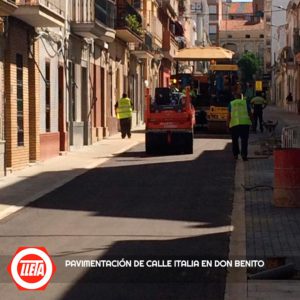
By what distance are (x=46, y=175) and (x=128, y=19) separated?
18962mm

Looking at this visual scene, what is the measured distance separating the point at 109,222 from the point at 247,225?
6.43ft

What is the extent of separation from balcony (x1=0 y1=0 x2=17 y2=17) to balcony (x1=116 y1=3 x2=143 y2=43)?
17.1 m

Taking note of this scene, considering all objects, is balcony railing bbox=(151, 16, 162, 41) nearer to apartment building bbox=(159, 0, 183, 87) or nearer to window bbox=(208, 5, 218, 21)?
apartment building bbox=(159, 0, 183, 87)

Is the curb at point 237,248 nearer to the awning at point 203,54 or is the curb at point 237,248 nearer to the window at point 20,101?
the window at point 20,101

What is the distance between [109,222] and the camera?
37.8 feet

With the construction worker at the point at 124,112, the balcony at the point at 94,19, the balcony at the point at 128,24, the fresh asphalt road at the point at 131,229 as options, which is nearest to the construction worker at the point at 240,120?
the fresh asphalt road at the point at 131,229

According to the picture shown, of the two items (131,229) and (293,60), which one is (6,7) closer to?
(131,229)

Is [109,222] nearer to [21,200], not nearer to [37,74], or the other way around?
[21,200]

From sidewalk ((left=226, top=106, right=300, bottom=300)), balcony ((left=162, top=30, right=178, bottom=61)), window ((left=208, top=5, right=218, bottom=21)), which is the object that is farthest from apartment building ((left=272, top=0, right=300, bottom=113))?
window ((left=208, top=5, right=218, bottom=21))

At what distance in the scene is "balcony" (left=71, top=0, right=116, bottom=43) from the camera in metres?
25.6

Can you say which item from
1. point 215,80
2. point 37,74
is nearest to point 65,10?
point 37,74

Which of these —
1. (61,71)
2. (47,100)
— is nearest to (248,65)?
(61,71)

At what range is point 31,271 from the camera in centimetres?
742

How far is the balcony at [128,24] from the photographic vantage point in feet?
111
